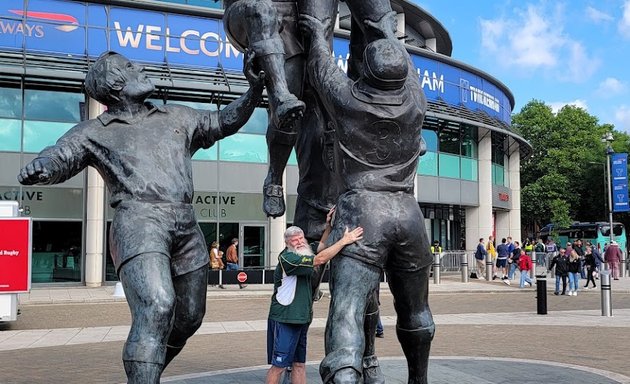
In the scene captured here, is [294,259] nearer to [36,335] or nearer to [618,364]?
[618,364]

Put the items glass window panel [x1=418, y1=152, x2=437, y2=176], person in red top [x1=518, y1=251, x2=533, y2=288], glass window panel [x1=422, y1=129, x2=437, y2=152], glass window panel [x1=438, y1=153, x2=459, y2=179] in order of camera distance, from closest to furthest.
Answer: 1. person in red top [x1=518, y1=251, x2=533, y2=288]
2. glass window panel [x1=418, y1=152, x2=437, y2=176]
3. glass window panel [x1=422, y1=129, x2=437, y2=152]
4. glass window panel [x1=438, y1=153, x2=459, y2=179]

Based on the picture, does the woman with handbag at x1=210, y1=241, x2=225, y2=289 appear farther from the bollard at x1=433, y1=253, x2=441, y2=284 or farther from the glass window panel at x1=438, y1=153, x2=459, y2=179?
the glass window panel at x1=438, y1=153, x2=459, y2=179

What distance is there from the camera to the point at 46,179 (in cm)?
372

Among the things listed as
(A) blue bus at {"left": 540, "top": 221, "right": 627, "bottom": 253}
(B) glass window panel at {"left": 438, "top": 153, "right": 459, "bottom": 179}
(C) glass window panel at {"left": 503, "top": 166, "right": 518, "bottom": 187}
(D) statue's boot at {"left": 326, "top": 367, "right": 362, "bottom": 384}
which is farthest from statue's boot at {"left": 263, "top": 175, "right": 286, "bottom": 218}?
(A) blue bus at {"left": 540, "top": 221, "right": 627, "bottom": 253}

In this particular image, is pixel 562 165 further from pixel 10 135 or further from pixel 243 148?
pixel 10 135

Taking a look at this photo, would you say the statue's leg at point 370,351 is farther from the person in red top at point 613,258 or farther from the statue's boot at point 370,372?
the person in red top at point 613,258

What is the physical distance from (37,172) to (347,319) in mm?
1860

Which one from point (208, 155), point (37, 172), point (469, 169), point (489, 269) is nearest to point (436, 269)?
point (489, 269)

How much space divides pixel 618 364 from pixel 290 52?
216 inches

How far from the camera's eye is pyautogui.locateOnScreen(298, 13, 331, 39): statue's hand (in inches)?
184

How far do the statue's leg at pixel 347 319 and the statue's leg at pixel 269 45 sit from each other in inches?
38.9

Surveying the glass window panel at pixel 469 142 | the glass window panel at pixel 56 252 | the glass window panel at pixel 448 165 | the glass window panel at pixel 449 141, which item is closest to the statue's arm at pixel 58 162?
the glass window panel at pixel 56 252

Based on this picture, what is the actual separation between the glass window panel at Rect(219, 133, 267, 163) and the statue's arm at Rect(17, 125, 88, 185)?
20.3 meters

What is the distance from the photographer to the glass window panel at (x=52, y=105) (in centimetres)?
2183
